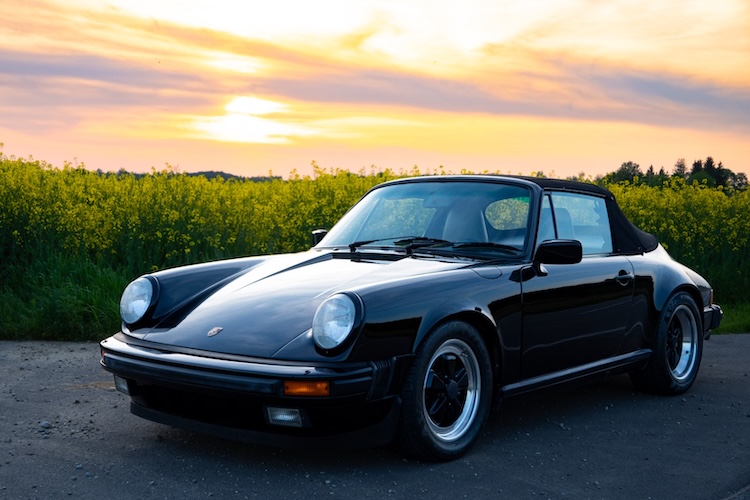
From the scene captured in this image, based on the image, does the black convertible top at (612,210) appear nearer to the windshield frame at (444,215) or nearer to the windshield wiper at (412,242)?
the windshield frame at (444,215)

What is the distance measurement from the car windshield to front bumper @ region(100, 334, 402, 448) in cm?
134

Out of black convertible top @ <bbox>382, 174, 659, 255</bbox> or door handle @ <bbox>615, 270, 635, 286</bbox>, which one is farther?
door handle @ <bbox>615, 270, 635, 286</bbox>

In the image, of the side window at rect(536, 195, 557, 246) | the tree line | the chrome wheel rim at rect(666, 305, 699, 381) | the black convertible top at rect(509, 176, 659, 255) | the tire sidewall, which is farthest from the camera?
the tree line

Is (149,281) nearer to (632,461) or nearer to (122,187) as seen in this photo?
(632,461)

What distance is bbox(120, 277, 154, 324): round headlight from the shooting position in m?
4.89

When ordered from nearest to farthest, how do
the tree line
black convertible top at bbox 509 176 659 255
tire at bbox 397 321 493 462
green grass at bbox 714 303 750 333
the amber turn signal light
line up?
1. the amber turn signal light
2. tire at bbox 397 321 493 462
3. black convertible top at bbox 509 176 659 255
4. green grass at bbox 714 303 750 333
5. the tree line

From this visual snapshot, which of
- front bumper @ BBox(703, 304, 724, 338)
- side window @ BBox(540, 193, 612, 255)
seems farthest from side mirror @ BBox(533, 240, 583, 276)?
front bumper @ BBox(703, 304, 724, 338)

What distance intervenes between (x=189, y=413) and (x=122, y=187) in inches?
328

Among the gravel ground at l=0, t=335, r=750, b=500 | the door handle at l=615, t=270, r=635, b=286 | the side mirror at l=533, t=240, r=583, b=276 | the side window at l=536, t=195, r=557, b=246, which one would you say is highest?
the side window at l=536, t=195, r=557, b=246

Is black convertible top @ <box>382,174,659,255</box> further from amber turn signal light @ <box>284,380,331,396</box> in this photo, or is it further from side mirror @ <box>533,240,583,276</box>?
amber turn signal light @ <box>284,380,331,396</box>

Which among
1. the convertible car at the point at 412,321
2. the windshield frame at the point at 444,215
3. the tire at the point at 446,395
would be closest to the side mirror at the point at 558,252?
the convertible car at the point at 412,321

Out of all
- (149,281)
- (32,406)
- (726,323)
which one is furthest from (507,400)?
(726,323)

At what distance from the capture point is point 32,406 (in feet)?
18.4

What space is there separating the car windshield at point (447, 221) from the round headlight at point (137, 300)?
48.4 inches
